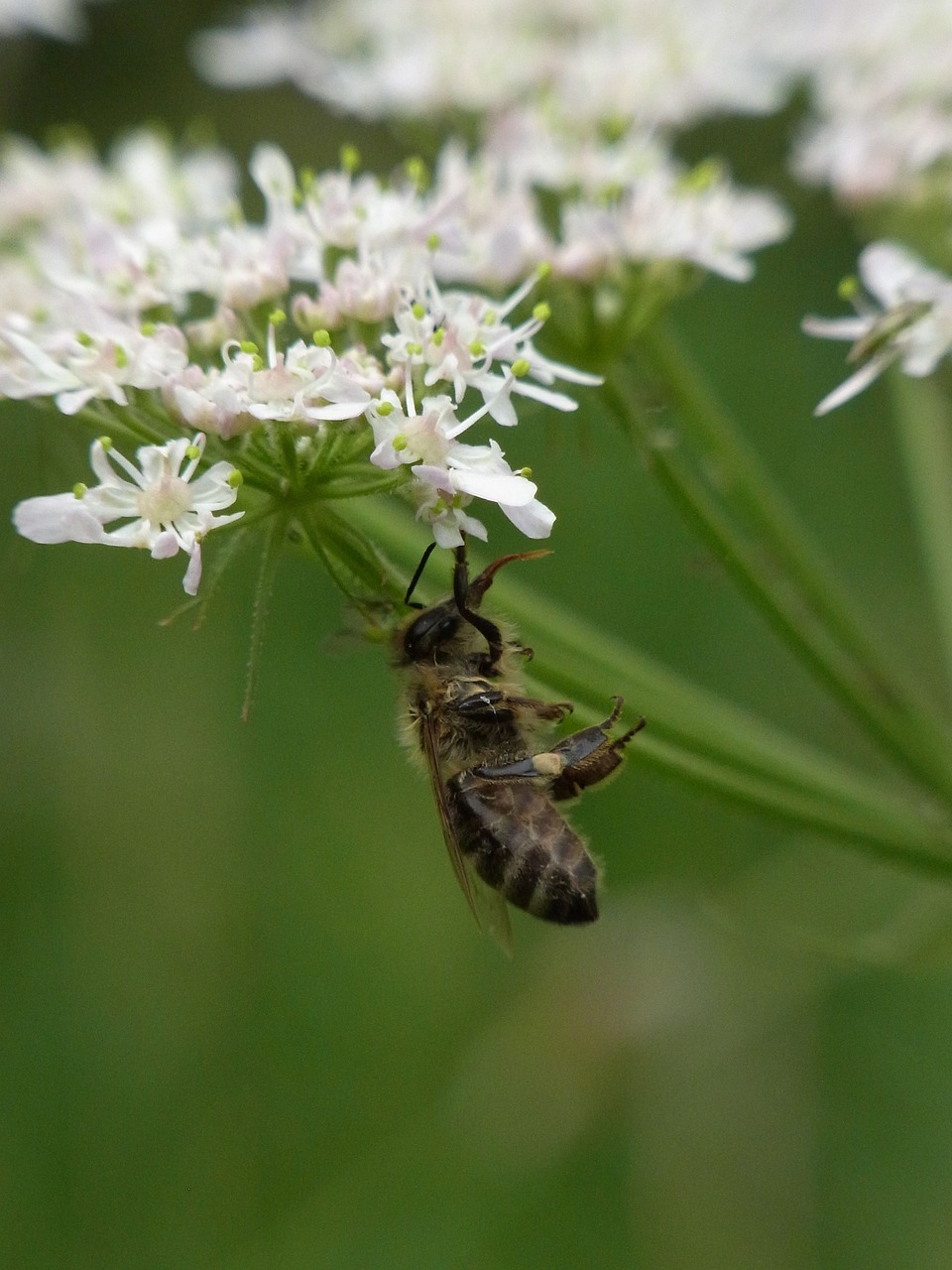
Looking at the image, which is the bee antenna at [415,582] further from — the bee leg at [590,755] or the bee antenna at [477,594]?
the bee leg at [590,755]

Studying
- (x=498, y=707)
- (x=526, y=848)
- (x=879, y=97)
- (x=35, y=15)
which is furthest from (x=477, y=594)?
(x=35, y=15)

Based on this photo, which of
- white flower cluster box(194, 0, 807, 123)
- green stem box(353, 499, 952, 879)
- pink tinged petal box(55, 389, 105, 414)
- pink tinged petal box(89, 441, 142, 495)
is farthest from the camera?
white flower cluster box(194, 0, 807, 123)

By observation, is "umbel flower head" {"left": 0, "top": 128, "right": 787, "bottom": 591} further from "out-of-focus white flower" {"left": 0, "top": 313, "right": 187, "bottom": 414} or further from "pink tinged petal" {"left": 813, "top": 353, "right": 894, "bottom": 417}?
"pink tinged petal" {"left": 813, "top": 353, "right": 894, "bottom": 417}

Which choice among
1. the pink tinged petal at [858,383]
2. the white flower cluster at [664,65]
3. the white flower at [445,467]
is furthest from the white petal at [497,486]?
the white flower cluster at [664,65]

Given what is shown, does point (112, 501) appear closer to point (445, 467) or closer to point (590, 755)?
point (445, 467)

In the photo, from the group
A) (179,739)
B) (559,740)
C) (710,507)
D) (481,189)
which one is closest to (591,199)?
(481,189)

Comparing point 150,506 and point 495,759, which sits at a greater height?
point 150,506

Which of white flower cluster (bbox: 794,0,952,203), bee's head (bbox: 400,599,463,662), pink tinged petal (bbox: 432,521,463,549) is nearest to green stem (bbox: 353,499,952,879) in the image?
bee's head (bbox: 400,599,463,662)
